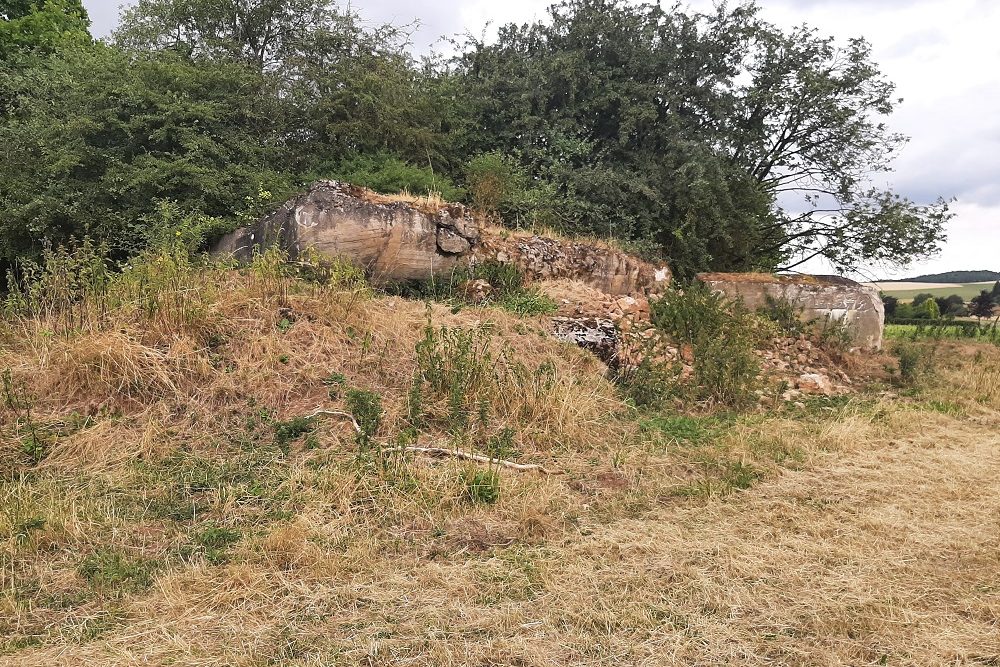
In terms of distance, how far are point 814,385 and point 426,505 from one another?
20.1 ft

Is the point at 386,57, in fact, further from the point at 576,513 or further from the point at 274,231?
the point at 576,513

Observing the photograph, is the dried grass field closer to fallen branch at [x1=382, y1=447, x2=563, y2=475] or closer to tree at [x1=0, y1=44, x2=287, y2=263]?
fallen branch at [x1=382, y1=447, x2=563, y2=475]

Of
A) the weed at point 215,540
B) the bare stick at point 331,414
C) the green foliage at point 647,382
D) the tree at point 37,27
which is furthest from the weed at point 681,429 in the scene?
the tree at point 37,27

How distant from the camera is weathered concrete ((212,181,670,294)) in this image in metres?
8.48

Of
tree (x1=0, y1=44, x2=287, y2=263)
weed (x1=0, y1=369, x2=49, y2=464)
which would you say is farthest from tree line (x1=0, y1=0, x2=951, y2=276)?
weed (x1=0, y1=369, x2=49, y2=464)

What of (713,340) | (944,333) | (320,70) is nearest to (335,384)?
(713,340)

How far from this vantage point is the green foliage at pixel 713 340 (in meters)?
7.40

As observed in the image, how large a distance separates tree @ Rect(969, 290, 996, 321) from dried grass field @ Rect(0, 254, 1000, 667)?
25.7 ft

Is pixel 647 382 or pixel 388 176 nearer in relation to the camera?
pixel 647 382

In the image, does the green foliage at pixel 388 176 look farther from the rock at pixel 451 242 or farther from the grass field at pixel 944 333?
the grass field at pixel 944 333

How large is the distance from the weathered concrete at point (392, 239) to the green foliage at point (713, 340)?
2211 mm

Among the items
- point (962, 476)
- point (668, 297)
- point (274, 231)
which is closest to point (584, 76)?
point (668, 297)

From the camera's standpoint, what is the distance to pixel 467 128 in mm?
13555

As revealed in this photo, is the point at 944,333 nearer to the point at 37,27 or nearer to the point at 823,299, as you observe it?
the point at 823,299
